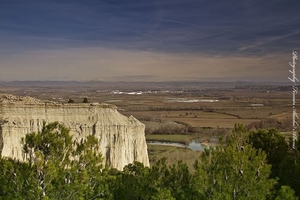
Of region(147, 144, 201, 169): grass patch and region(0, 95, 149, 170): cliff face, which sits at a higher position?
region(0, 95, 149, 170): cliff face

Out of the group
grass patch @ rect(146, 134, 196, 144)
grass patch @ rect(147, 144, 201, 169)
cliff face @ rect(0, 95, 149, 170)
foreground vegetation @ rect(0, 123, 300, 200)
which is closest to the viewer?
foreground vegetation @ rect(0, 123, 300, 200)

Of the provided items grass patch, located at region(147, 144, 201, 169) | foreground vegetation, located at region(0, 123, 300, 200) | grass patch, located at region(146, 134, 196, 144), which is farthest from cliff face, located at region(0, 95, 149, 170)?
grass patch, located at region(146, 134, 196, 144)

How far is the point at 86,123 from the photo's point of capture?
132 ft

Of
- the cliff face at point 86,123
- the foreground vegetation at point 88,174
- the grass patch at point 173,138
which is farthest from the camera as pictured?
the grass patch at point 173,138

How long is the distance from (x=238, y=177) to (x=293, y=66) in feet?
32.0

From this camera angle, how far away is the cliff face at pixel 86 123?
3662 cm

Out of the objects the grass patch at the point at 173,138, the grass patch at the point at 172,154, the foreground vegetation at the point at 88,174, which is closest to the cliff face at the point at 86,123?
the grass patch at the point at 172,154

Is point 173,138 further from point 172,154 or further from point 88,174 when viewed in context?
point 88,174

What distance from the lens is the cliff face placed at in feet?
120

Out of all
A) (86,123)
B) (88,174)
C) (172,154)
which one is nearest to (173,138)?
(172,154)

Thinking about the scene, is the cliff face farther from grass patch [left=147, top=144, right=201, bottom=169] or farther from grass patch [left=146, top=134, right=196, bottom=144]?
grass patch [left=146, top=134, right=196, bottom=144]

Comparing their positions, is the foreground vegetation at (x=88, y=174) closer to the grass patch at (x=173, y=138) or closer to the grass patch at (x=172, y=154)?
the grass patch at (x=172, y=154)

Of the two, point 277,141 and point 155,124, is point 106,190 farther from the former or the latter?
point 155,124

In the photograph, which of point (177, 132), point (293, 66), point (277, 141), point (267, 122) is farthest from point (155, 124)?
point (293, 66)
